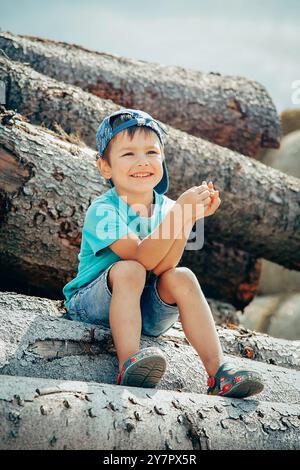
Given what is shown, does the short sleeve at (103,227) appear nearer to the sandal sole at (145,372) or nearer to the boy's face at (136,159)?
the boy's face at (136,159)

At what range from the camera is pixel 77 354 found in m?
2.51

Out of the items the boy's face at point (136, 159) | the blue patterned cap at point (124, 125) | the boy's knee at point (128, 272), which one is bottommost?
the boy's knee at point (128, 272)

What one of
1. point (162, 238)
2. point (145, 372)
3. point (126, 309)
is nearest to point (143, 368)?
point (145, 372)

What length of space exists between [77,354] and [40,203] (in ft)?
3.64

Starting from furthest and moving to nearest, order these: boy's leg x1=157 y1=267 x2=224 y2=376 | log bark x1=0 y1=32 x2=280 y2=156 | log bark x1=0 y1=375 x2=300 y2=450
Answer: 1. log bark x1=0 y1=32 x2=280 y2=156
2. boy's leg x1=157 y1=267 x2=224 y2=376
3. log bark x1=0 y1=375 x2=300 y2=450

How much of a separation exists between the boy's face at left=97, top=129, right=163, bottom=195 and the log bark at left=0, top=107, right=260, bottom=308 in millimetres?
740

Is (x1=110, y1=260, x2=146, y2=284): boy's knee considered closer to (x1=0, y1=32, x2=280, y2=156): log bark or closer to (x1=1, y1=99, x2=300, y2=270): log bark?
(x1=1, y1=99, x2=300, y2=270): log bark

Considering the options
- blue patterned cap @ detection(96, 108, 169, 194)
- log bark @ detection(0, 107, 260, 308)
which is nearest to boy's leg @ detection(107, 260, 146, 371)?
blue patterned cap @ detection(96, 108, 169, 194)

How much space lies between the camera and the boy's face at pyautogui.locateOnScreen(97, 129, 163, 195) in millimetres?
2719

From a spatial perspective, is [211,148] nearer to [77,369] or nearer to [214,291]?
[214,291]

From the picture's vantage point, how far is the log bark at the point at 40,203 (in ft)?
10.9

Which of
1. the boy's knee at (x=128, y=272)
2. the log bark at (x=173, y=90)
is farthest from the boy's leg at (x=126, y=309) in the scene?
the log bark at (x=173, y=90)

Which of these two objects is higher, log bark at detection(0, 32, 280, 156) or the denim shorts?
log bark at detection(0, 32, 280, 156)
